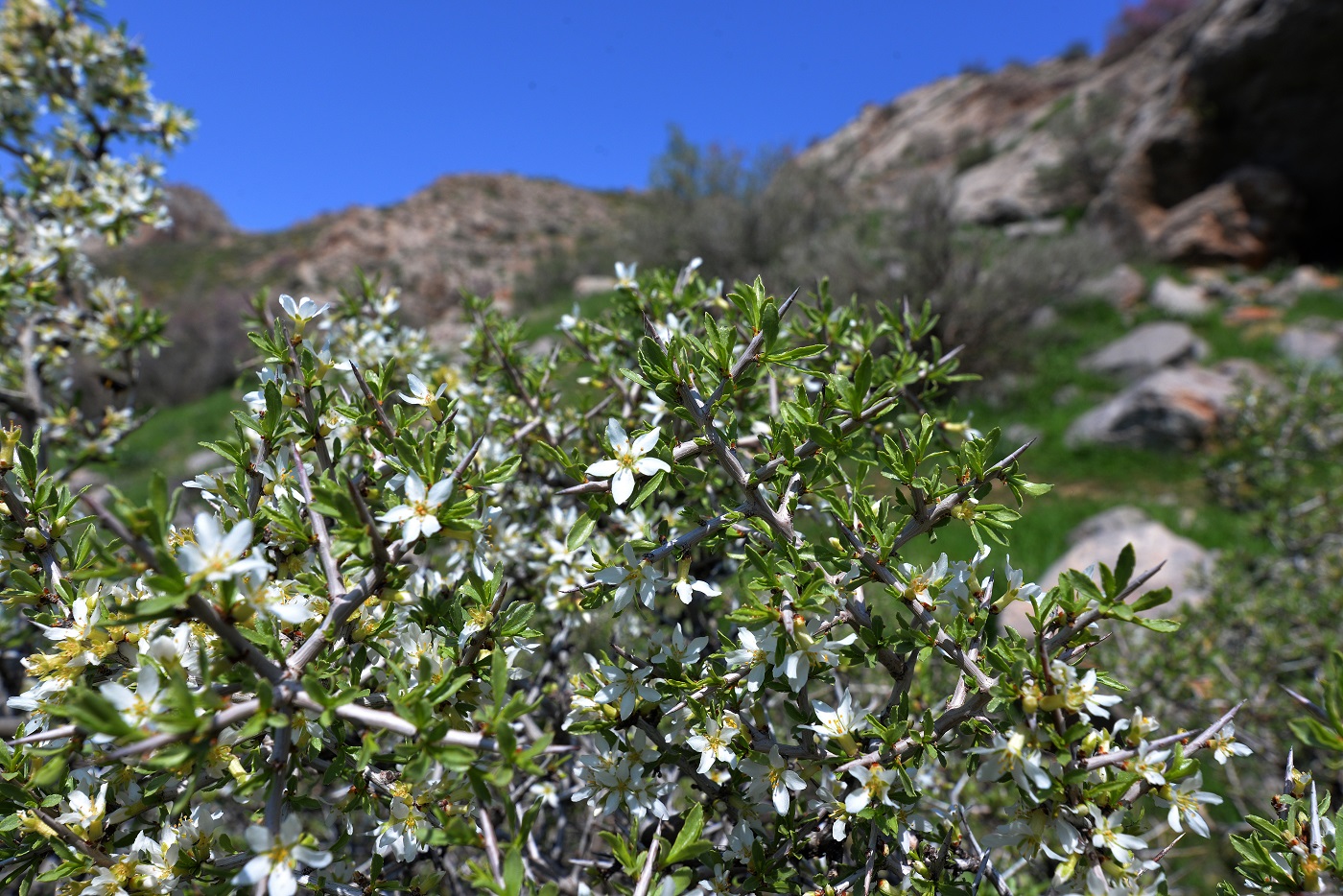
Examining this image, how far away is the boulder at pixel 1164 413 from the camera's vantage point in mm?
7391

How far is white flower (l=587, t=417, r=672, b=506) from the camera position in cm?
119

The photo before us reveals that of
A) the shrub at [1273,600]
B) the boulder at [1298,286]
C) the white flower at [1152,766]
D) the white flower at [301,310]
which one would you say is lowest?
the shrub at [1273,600]

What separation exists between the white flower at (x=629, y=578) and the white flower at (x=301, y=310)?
89cm

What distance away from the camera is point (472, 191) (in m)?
32.2

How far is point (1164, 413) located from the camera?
7.48 m

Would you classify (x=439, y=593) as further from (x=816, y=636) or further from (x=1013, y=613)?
(x=1013, y=613)

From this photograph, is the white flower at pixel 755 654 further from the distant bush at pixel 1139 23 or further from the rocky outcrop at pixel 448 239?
the distant bush at pixel 1139 23

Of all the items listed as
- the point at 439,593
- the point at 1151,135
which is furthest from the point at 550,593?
the point at 1151,135

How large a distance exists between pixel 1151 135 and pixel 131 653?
17573mm

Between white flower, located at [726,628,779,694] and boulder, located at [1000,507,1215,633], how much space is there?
4.17m

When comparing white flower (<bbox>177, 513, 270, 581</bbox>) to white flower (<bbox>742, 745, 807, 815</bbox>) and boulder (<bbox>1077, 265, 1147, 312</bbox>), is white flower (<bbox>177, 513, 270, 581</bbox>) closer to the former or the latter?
white flower (<bbox>742, 745, 807, 815</bbox>)

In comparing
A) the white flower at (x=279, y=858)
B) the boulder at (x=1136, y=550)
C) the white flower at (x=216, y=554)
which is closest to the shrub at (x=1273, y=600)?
the boulder at (x=1136, y=550)

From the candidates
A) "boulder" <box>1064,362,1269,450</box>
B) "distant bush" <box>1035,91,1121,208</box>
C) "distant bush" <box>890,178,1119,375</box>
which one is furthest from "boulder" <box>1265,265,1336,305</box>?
"distant bush" <box>1035,91,1121,208</box>

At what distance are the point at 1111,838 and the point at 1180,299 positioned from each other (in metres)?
13.4
